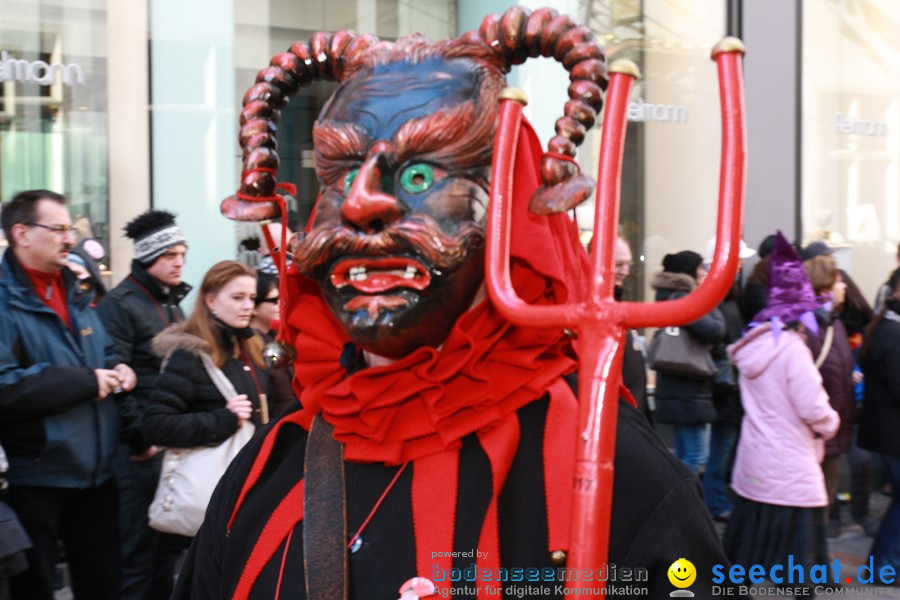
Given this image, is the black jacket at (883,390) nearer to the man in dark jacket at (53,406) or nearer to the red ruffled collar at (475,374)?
the man in dark jacket at (53,406)

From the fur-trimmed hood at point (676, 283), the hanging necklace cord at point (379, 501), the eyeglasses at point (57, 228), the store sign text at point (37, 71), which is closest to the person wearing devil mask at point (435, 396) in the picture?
the hanging necklace cord at point (379, 501)

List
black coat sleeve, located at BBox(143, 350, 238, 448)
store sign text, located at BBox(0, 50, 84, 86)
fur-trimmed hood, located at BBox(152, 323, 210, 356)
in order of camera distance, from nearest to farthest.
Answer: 1. black coat sleeve, located at BBox(143, 350, 238, 448)
2. fur-trimmed hood, located at BBox(152, 323, 210, 356)
3. store sign text, located at BBox(0, 50, 84, 86)

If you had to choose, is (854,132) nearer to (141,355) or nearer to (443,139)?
(141,355)

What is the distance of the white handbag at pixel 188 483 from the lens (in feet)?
11.9

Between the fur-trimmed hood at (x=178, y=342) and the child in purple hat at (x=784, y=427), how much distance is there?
2.39 meters

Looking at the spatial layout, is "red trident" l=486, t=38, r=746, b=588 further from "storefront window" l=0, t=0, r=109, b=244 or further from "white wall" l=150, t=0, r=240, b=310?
"white wall" l=150, t=0, r=240, b=310

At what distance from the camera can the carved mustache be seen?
1.53 metres

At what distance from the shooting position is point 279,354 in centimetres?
182

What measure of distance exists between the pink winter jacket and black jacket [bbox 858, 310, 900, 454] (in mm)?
761

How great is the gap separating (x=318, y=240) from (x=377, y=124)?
8.2 inches

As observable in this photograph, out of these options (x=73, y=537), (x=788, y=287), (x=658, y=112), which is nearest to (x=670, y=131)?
(x=658, y=112)

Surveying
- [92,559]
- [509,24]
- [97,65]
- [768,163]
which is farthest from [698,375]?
[509,24]

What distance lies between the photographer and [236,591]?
1686 mm

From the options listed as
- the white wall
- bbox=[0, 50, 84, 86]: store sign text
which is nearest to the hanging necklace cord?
the white wall
